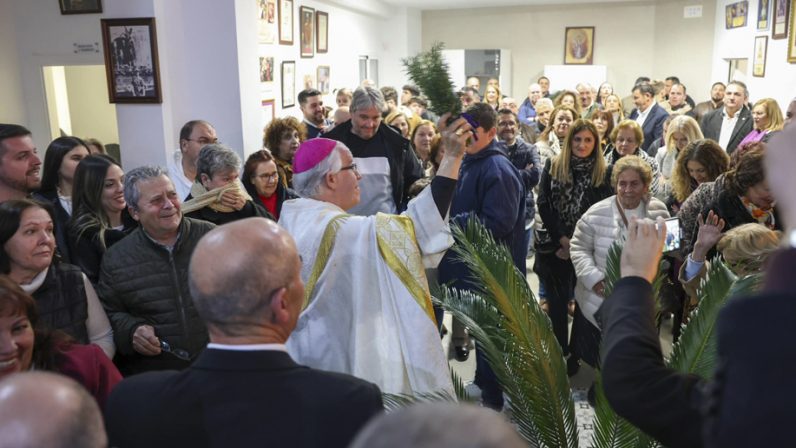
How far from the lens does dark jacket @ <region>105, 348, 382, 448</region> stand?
137 centimetres

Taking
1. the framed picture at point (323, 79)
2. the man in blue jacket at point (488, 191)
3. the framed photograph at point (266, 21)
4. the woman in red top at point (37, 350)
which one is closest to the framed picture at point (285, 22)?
the framed photograph at point (266, 21)

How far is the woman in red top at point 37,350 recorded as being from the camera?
202 centimetres

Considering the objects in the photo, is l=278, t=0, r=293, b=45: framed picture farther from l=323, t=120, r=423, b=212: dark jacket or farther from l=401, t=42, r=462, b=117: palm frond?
l=401, t=42, r=462, b=117: palm frond

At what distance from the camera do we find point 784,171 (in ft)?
3.14

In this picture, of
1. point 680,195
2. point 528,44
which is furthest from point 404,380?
point 528,44

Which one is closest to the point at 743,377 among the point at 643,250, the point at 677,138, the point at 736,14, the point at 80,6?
the point at 643,250

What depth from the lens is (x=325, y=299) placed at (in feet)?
8.23

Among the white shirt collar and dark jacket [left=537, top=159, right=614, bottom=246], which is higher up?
the white shirt collar

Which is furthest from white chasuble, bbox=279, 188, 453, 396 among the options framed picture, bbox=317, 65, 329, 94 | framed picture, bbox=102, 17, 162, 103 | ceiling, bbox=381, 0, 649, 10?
ceiling, bbox=381, 0, 649, 10

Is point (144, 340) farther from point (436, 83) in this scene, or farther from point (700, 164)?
point (700, 164)

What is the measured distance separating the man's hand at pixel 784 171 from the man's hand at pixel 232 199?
10.3ft

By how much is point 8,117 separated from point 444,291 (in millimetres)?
5581

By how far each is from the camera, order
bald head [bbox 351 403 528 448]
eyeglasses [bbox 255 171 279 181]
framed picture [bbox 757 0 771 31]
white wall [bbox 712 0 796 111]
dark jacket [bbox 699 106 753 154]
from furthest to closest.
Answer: framed picture [bbox 757 0 771 31]
white wall [bbox 712 0 796 111]
dark jacket [bbox 699 106 753 154]
eyeglasses [bbox 255 171 279 181]
bald head [bbox 351 403 528 448]

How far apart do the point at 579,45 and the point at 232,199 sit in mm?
13747
